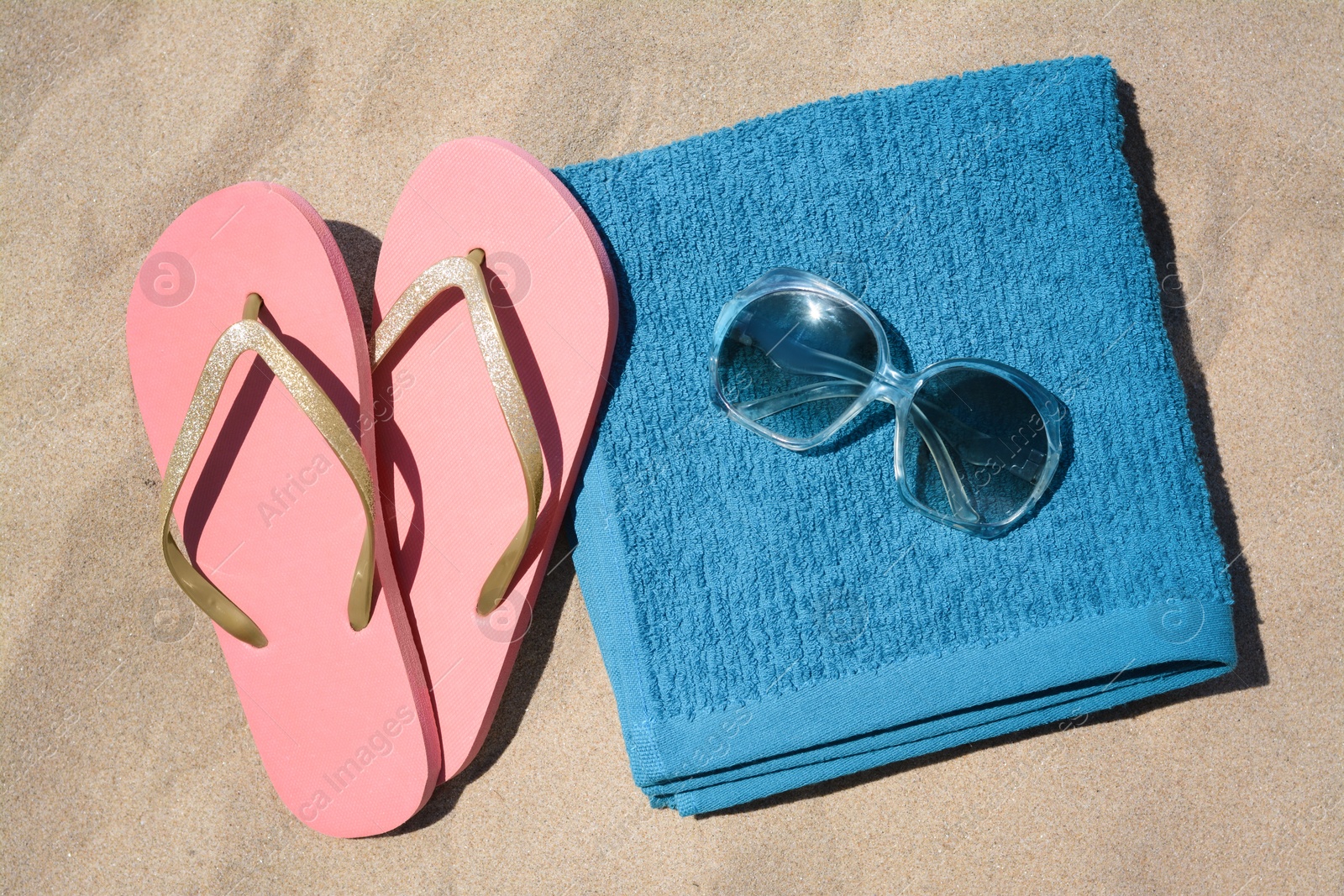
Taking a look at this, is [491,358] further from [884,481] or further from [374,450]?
[884,481]

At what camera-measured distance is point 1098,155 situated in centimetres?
68

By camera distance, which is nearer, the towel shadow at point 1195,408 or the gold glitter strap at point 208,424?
the gold glitter strap at point 208,424

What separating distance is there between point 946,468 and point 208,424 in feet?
1.84

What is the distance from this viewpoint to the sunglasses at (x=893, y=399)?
2.09 ft

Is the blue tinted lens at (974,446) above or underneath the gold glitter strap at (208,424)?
underneath

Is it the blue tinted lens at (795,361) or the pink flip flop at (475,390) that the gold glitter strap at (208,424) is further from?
the blue tinted lens at (795,361)

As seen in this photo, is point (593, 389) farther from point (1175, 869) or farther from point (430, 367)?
point (1175, 869)

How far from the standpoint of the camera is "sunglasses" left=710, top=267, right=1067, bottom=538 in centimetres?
64

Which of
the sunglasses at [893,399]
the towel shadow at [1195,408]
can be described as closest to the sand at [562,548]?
the towel shadow at [1195,408]

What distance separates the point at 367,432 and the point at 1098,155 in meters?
0.60

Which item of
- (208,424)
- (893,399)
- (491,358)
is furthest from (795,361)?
(208,424)

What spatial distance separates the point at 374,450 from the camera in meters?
0.68

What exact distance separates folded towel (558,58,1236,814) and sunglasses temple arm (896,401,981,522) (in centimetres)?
3

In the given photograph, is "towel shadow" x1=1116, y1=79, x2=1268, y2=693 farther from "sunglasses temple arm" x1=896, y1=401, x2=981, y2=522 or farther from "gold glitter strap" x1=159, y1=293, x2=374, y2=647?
"gold glitter strap" x1=159, y1=293, x2=374, y2=647
